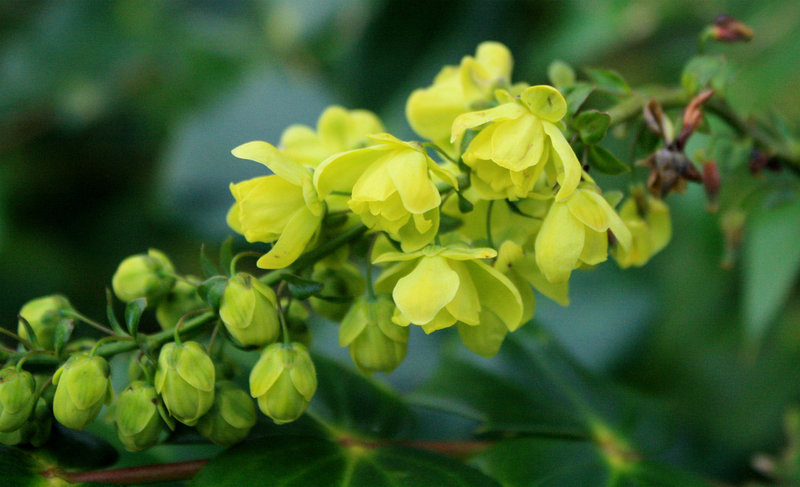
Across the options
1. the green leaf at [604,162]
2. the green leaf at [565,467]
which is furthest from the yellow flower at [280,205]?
the green leaf at [565,467]

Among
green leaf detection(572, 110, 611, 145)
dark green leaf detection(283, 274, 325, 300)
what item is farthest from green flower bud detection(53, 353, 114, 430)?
green leaf detection(572, 110, 611, 145)

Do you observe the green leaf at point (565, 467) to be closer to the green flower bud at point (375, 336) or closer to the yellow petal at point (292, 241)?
the green flower bud at point (375, 336)

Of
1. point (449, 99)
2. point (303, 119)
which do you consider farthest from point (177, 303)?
point (303, 119)

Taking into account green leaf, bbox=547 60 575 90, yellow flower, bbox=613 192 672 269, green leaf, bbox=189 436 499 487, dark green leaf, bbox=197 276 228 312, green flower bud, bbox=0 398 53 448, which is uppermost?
green leaf, bbox=547 60 575 90

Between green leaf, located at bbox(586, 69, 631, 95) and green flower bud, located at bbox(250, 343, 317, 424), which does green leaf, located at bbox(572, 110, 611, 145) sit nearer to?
green leaf, located at bbox(586, 69, 631, 95)

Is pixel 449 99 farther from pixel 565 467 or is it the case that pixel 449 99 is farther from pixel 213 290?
pixel 565 467

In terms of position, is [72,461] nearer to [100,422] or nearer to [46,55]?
[100,422]
